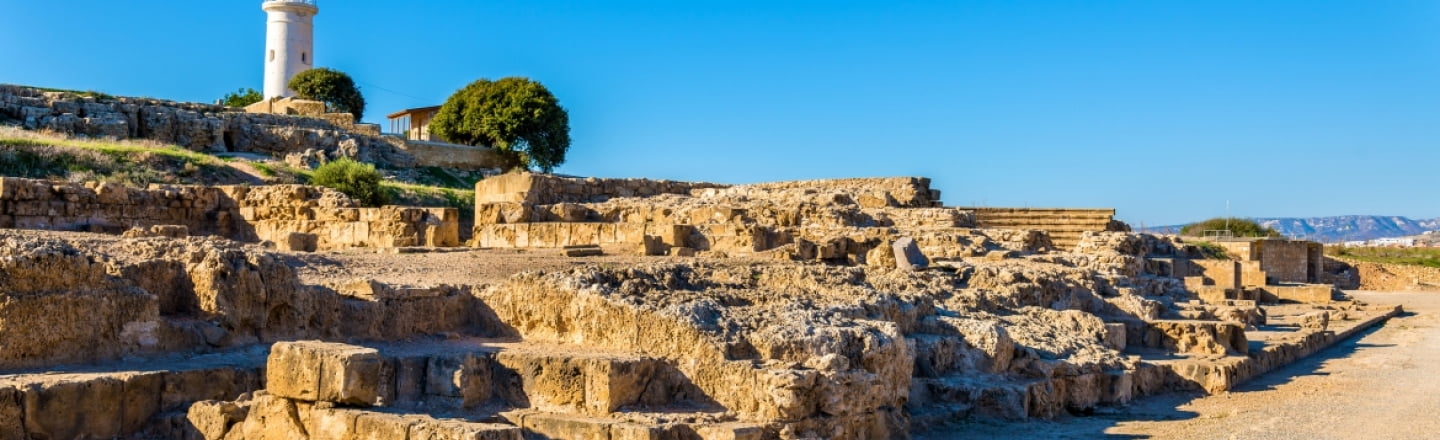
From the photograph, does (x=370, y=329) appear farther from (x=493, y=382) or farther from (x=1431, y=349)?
(x=1431, y=349)

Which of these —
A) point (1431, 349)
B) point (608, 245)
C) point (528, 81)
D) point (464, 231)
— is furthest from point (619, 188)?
point (528, 81)

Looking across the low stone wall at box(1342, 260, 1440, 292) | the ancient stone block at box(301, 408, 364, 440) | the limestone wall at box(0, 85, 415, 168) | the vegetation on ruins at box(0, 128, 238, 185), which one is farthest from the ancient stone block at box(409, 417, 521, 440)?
the low stone wall at box(1342, 260, 1440, 292)

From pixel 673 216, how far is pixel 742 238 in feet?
11.3

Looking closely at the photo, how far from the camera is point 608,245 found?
15.8 metres

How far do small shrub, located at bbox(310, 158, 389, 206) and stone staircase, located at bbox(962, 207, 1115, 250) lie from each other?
1290 cm

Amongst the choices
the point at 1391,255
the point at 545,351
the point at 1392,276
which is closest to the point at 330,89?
the point at 1392,276

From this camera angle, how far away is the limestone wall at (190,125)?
34062 mm

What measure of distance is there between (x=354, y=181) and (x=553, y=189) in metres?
10.0

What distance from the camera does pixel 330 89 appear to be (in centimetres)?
4900

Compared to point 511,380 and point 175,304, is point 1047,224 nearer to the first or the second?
point 511,380

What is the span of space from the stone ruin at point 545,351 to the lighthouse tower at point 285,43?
41574 mm

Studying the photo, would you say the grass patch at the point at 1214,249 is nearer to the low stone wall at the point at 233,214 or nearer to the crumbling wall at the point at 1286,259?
the crumbling wall at the point at 1286,259

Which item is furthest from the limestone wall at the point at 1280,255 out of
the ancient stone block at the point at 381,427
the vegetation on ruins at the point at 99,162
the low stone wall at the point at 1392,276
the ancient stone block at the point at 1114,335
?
the ancient stone block at the point at 381,427

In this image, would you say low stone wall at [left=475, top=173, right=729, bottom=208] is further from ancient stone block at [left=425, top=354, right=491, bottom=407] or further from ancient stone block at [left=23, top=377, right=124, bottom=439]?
ancient stone block at [left=23, top=377, right=124, bottom=439]
